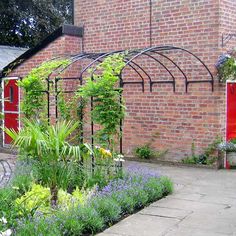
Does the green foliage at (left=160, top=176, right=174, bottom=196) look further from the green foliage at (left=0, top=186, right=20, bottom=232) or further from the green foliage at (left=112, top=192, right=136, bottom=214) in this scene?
the green foliage at (left=0, top=186, right=20, bottom=232)

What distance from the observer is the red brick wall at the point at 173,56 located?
9914mm

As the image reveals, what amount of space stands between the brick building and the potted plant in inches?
10.8

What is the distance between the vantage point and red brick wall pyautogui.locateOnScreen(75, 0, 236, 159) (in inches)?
390

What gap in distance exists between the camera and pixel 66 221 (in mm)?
5125

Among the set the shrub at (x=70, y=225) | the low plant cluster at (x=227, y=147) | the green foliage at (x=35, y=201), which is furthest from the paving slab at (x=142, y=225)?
the low plant cluster at (x=227, y=147)

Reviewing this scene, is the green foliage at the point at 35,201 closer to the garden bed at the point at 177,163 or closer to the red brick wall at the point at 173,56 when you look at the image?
the garden bed at the point at 177,163

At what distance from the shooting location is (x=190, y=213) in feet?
20.3

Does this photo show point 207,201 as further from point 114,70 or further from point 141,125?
point 141,125

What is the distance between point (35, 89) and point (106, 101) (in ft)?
6.34

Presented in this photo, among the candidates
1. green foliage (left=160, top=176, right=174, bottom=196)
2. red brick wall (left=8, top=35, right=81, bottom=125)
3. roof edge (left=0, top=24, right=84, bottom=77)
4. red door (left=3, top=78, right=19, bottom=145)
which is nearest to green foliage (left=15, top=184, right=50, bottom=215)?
green foliage (left=160, top=176, right=174, bottom=196)

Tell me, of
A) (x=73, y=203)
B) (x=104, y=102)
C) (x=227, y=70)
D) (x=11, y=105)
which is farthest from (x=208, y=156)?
(x=11, y=105)

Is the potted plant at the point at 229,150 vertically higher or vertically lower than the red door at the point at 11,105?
lower

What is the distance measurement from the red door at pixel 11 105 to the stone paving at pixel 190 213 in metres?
6.22

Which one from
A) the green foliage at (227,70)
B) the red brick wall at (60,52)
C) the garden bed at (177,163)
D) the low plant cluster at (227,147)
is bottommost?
the garden bed at (177,163)
